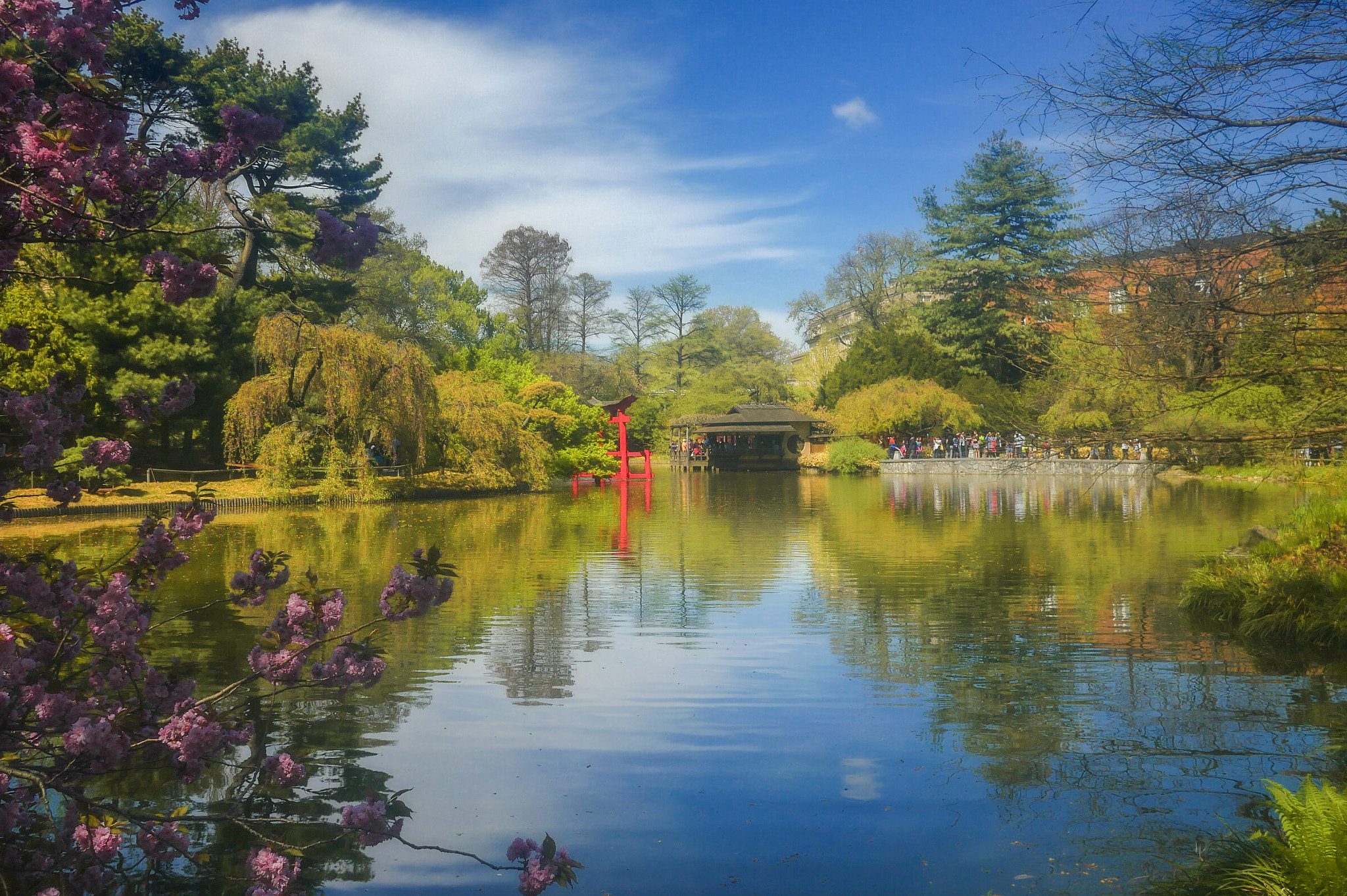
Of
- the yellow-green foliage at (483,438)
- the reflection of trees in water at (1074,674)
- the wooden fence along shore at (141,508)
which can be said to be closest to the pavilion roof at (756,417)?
the yellow-green foliage at (483,438)

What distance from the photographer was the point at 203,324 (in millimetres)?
24422

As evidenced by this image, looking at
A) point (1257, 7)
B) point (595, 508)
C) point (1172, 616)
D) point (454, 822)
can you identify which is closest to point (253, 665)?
point (454, 822)

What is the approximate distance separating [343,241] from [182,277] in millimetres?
530

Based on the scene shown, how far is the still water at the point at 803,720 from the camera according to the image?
3.96 meters

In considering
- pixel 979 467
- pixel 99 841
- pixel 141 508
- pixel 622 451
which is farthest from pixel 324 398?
pixel 979 467

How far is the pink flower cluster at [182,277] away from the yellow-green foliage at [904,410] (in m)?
40.9

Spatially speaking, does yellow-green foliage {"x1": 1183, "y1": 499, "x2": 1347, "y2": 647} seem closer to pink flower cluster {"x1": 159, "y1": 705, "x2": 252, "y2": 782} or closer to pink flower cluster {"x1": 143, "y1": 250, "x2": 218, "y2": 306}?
pink flower cluster {"x1": 159, "y1": 705, "x2": 252, "y2": 782}

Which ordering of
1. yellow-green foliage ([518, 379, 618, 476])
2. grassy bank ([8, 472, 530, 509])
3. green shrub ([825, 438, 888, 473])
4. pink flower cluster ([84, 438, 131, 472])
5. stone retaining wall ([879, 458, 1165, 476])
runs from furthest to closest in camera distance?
green shrub ([825, 438, 888, 473]) < yellow-green foliage ([518, 379, 618, 476]) < stone retaining wall ([879, 458, 1165, 476]) < grassy bank ([8, 472, 530, 509]) < pink flower cluster ([84, 438, 131, 472])

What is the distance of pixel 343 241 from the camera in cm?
309

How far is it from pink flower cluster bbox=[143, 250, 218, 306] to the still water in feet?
7.73

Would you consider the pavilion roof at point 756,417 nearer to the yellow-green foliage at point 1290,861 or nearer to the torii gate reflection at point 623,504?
the torii gate reflection at point 623,504

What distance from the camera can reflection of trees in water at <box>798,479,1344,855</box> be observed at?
4.55 metres

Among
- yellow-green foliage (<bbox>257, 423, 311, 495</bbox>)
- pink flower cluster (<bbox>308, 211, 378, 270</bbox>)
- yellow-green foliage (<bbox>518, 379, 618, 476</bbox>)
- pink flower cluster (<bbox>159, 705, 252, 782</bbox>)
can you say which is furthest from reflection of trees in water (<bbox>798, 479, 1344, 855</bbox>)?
yellow-green foliage (<bbox>518, 379, 618, 476</bbox>)

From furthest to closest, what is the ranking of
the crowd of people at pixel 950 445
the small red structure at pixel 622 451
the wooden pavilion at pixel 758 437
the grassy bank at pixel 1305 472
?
the wooden pavilion at pixel 758 437 < the crowd of people at pixel 950 445 < the small red structure at pixel 622 451 < the grassy bank at pixel 1305 472
